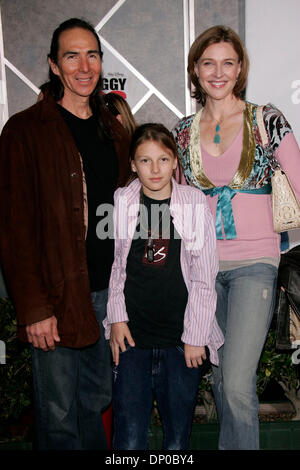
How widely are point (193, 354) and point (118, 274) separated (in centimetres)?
53

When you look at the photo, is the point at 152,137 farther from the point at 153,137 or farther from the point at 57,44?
the point at 57,44

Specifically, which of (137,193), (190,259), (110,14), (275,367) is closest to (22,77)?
(110,14)

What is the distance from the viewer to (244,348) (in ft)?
6.97

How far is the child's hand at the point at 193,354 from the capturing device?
2.04 metres

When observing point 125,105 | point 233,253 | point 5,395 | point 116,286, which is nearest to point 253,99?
point 125,105

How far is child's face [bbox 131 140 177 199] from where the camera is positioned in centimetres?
212

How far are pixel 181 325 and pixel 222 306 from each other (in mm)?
329

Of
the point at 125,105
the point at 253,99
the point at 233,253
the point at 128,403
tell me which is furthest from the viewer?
the point at 253,99

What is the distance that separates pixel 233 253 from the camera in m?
2.24

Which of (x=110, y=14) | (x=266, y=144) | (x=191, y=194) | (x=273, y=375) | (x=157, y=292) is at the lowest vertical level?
(x=273, y=375)

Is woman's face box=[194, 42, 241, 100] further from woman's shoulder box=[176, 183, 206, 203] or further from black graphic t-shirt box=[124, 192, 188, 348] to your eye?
black graphic t-shirt box=[124, 192, 188, 348]

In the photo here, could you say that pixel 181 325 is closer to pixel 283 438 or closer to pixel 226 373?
pixel 226 373
